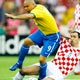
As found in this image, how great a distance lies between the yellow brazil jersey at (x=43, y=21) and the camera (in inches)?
433

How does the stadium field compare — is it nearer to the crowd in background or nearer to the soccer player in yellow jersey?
the crowd in background

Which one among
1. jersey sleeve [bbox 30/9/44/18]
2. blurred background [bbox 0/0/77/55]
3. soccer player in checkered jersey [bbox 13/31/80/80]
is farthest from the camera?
blurred background [bbox 0/0/77/55]

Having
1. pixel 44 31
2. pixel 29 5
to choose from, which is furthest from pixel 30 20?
pixel 29 5

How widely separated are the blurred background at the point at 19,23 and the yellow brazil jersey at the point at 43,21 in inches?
310

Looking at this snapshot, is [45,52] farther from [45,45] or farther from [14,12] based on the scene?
[14,12]

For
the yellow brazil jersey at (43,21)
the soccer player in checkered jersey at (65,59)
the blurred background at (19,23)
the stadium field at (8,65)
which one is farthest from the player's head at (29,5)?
the blurred background at (19,23)

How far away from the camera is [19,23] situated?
2180 cm

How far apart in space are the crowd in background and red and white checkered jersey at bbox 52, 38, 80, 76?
32.3 feet

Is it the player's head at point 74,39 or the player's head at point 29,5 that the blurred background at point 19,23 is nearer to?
the player's head at point 29,5

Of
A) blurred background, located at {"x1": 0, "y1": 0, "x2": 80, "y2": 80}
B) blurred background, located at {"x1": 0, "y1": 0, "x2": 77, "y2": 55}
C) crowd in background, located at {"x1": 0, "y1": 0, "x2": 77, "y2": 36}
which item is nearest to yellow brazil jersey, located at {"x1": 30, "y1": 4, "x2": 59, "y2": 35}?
blurred background, located at {"x1": 0, "y1": 0, "x2": 80, "y2": 80}

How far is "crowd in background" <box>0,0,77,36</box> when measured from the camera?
21078 millimetres

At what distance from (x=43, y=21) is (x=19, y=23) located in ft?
34.7

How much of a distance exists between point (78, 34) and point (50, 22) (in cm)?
77

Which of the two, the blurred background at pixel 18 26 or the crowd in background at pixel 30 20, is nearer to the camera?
the blurred background at pixel 18 26
